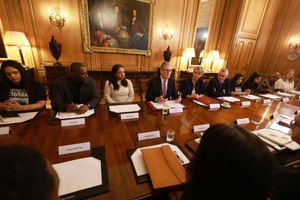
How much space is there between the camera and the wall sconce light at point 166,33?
4.54 m

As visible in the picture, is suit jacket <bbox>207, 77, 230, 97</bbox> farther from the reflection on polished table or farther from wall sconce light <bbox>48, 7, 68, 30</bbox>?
wall sconce light <bbox>48, 7, 68, 30</bbox>

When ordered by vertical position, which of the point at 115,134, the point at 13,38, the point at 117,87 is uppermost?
the point at 13,38

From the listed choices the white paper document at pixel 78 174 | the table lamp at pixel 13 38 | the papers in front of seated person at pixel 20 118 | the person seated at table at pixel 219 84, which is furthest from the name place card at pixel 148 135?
the table lamp at pixel 13 38

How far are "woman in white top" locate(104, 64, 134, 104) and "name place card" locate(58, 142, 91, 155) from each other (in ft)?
4.36

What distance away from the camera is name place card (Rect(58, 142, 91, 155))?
82 centimetres

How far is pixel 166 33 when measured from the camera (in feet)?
15.0

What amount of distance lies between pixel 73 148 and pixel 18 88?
133 cm

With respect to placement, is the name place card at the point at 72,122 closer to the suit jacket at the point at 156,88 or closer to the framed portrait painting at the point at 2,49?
the suit jacket at the point at 156,88

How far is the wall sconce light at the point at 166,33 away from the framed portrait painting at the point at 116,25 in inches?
18.0

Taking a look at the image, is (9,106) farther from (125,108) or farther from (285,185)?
(285,185)

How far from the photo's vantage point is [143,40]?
4.38 metres

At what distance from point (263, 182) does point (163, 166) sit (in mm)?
457

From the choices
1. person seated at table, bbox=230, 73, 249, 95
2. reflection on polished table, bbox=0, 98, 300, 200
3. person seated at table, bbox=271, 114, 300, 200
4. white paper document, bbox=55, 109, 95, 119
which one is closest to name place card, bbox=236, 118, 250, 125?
reflection on polished table, bbox=0, 98, 300, 200

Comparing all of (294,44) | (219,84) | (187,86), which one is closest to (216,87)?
(219,84)
